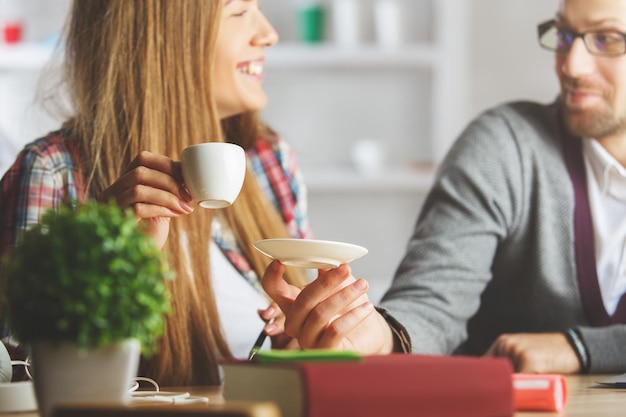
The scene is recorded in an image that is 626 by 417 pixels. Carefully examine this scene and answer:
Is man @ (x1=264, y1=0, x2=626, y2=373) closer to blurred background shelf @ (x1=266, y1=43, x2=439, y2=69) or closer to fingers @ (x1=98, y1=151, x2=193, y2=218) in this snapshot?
fingers @ (x1=98, y1=151, x2=193, y2=218)

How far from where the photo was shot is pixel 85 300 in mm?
698

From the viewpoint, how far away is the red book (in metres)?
0.75

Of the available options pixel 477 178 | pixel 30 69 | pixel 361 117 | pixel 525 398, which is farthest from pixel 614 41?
pixel 30 69

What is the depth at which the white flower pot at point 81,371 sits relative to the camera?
2.37 feet

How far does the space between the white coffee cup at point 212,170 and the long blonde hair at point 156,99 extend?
497mm

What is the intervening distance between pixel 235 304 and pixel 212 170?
2.25 feet

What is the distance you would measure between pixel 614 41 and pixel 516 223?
0.44 metres

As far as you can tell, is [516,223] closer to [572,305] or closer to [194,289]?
[572,305]

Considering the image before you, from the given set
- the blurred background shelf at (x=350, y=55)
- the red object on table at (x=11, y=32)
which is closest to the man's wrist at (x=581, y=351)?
the blurred background shelf at (x=350, y=55)

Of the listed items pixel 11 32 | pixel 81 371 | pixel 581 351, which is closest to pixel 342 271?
pixel 81 371

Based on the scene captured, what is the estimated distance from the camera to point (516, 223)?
194 centimetres

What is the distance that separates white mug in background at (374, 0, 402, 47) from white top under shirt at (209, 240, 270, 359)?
2376 mm

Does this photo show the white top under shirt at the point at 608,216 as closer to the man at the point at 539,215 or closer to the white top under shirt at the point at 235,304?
the man at the point at 539,215

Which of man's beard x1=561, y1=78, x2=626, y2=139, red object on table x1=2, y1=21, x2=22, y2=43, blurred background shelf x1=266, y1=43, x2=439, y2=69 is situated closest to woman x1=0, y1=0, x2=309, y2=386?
man's beard x1=561, y1=78, x2=626, y2=139
